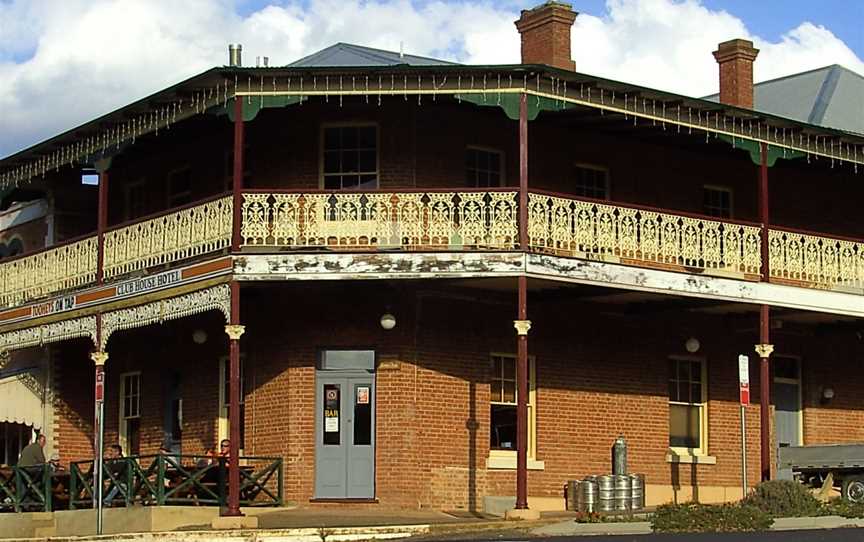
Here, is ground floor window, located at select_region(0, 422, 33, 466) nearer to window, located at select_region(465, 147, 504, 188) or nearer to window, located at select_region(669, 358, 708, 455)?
window, located at select_region(465, 147, 504, 188)

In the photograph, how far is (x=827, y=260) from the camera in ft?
96.2

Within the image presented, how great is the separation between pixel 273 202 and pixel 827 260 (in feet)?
31.8

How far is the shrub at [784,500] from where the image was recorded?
23.7 metres

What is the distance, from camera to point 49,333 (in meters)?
30.0

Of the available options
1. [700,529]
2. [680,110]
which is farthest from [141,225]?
[700,529]

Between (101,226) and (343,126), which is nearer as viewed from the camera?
(343,126)

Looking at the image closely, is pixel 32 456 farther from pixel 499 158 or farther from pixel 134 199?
pixel 499 158

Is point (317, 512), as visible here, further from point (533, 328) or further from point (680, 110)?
point (680, 110)

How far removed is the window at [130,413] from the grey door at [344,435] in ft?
17.8

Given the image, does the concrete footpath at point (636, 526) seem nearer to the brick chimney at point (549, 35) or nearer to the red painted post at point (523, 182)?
the red painted post at point (523, 182)

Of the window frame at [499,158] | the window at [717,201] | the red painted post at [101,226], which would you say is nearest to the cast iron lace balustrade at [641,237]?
the window frame at [499,158]

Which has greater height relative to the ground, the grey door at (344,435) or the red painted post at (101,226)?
the red painted post at (101,226)

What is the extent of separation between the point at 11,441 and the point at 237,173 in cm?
1278

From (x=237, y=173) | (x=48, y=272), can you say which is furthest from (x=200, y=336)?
(x=237, y=173)
